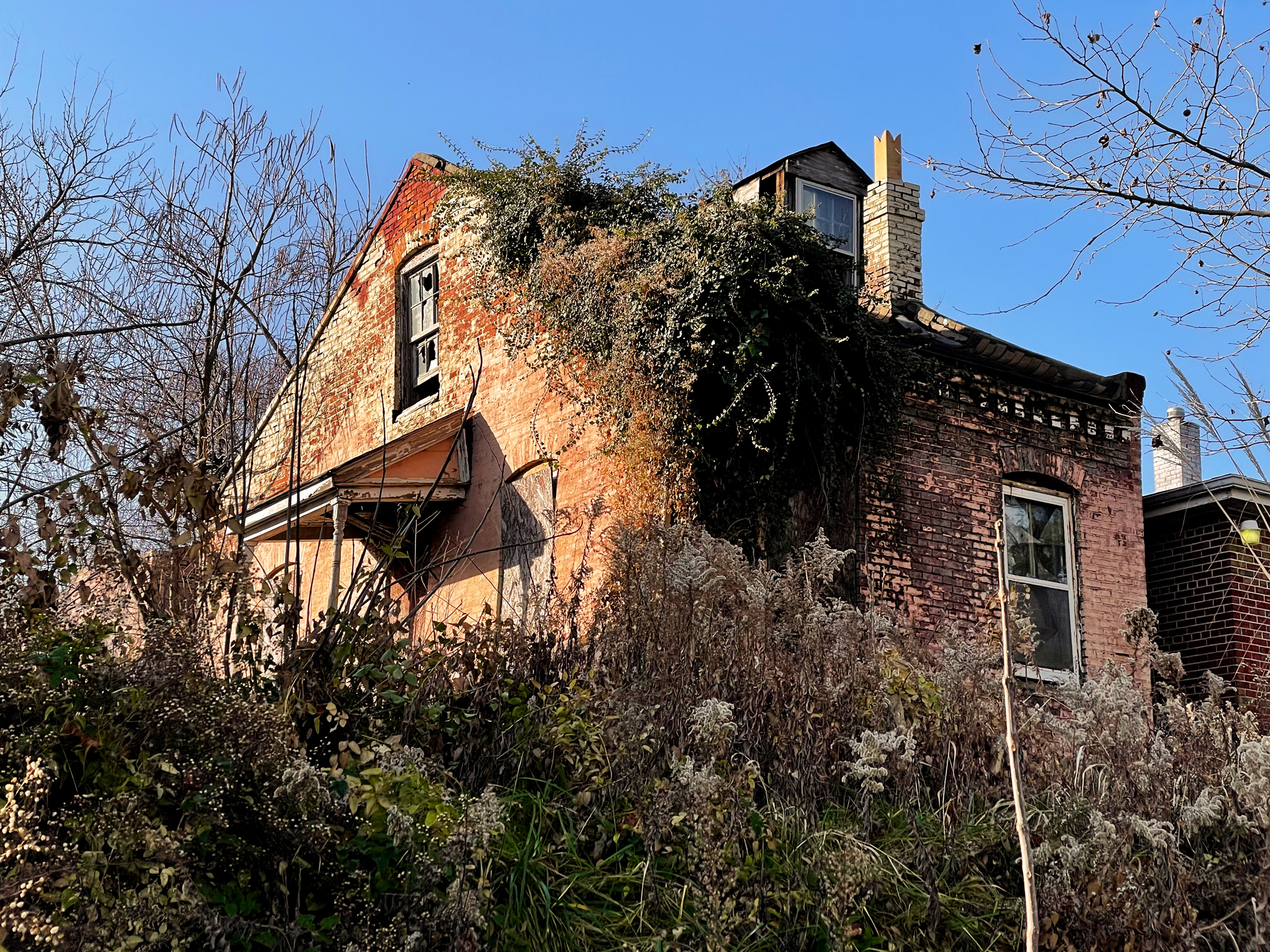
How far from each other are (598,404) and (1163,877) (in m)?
6.41

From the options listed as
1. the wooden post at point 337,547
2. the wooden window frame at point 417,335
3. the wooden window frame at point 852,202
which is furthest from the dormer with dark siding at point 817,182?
the wooden post at point 337,547

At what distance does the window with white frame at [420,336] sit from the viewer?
1479 cm

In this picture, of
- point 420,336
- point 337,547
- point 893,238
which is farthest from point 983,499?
point 337,547

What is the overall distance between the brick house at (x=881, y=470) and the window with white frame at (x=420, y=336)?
0.03 meters

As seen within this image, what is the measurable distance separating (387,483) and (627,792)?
683cm

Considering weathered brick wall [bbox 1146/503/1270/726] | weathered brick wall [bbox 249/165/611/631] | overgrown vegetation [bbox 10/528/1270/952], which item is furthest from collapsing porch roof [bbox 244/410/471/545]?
weathered brick wall [bbox 1146/503/1270/726]

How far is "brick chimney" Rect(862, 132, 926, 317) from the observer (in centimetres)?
1372

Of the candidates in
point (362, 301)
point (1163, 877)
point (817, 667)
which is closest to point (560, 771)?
point (817, 667)

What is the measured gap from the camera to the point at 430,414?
14.2 metres

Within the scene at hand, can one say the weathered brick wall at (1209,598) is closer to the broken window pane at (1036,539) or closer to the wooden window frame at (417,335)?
the broken window pane at (1036,539)

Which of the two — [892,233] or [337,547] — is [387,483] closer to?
[337,547]

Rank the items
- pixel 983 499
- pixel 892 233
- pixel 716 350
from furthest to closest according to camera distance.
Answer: pixel 892 233
pixel 983 499
pixel 716 350

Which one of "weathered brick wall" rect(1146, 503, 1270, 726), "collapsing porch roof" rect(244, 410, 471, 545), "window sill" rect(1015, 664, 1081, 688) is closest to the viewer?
"window sill" rect(1015, 664, 1081, 688)

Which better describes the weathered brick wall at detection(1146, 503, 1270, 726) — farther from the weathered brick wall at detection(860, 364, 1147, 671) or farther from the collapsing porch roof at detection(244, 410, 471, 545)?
the collapsing porch roof at detection(244, 410, 471, 545)
